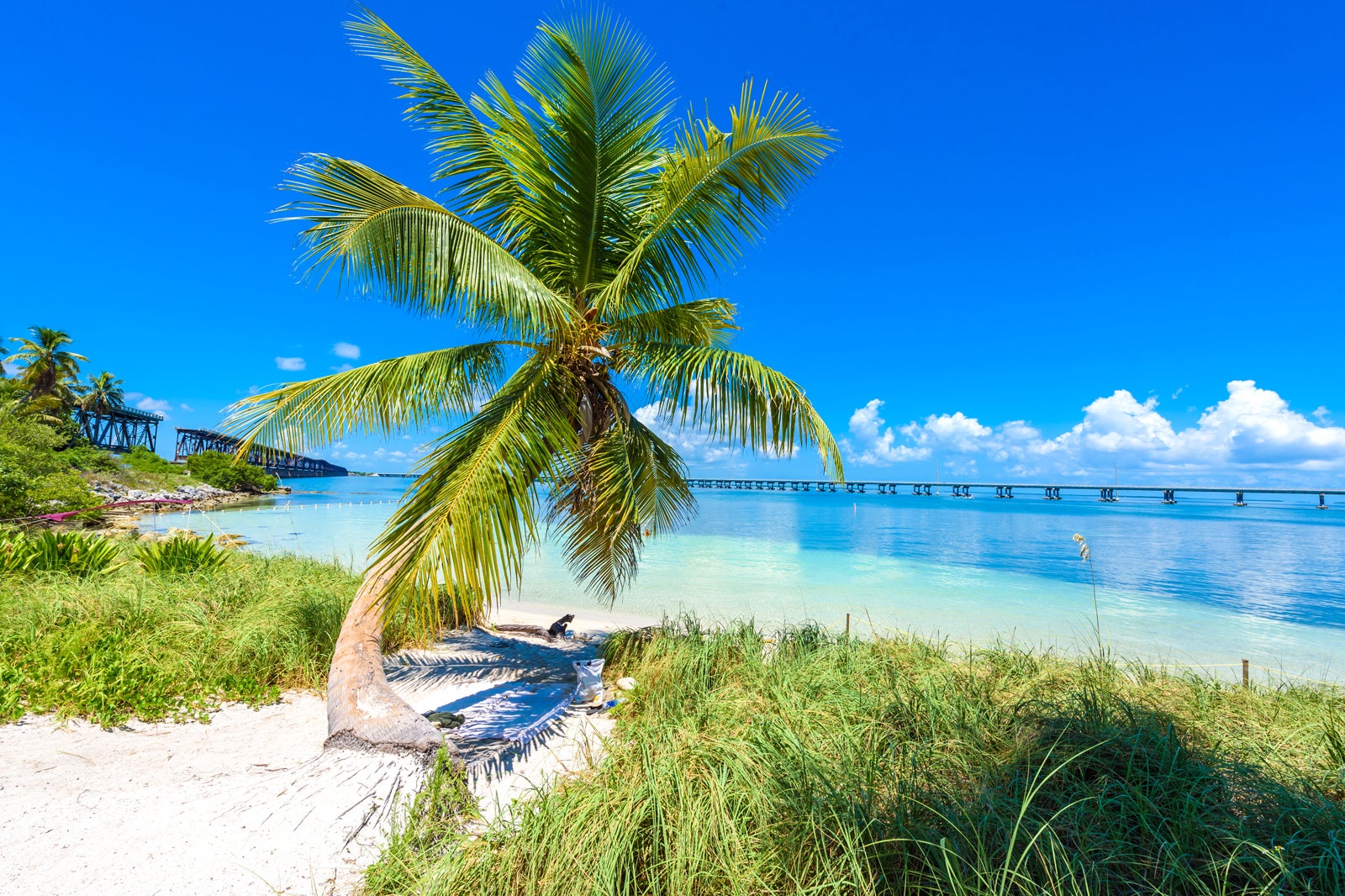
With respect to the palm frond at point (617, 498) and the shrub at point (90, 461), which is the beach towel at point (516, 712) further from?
the shrub at point (90, 461)

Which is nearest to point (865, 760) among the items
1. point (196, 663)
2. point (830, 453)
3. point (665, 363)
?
point (830, 453)

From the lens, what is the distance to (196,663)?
5.18m

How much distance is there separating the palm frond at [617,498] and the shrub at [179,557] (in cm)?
602

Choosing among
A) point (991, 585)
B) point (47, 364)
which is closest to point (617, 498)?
point (991, 585)

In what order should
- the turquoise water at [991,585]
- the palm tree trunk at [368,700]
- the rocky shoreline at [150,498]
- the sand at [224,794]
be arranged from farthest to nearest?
1. the rocky shoreline at [150,498]
2. the turquoise water at [991,585]
3. the palm tree trunk at [368,700]
4. the sand at [224,794]

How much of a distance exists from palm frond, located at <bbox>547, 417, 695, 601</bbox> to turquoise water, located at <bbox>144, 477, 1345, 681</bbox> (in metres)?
1.38

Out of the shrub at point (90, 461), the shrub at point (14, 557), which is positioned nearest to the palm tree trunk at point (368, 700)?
the shrub at point (14, 557)

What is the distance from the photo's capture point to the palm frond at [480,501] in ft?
10.9

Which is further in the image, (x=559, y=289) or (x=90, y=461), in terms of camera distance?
(x=90, y=461)

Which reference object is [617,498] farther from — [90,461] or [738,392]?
[90,461]

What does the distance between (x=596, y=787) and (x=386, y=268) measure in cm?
395

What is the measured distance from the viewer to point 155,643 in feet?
17.5

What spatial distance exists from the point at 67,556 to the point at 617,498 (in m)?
8.26

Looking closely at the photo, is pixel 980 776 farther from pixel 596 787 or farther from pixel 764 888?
pixel 596 787
